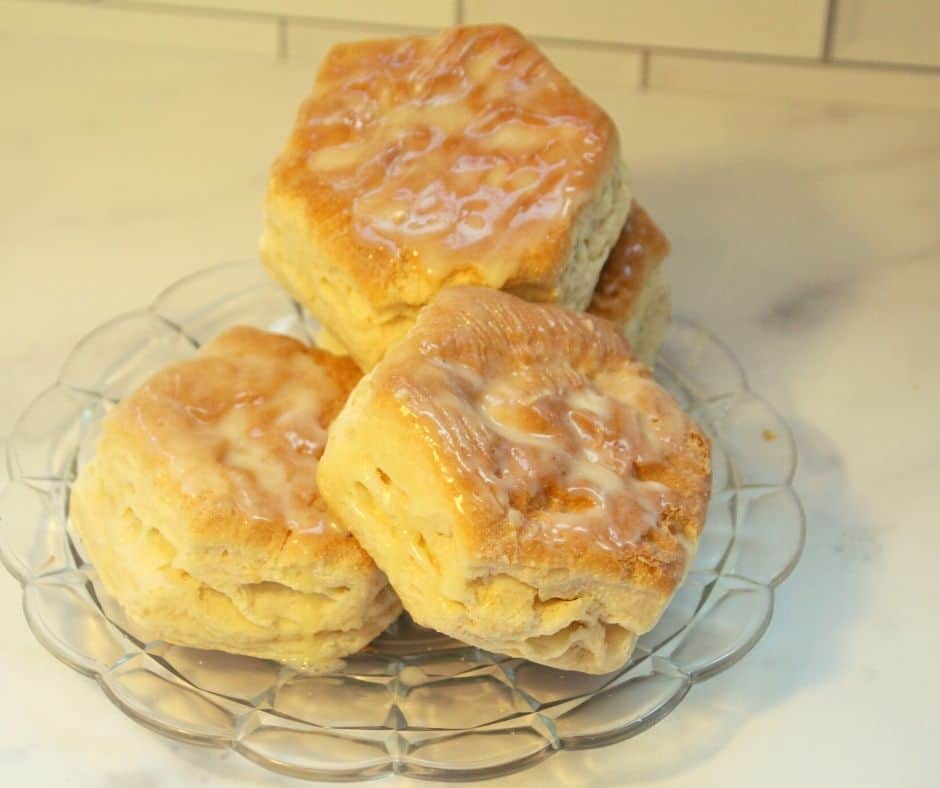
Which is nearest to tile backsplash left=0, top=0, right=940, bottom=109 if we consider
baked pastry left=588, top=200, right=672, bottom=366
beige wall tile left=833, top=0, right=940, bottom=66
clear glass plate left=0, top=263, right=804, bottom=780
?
beige wall tile left=833, top=0, right=940, bottom=66

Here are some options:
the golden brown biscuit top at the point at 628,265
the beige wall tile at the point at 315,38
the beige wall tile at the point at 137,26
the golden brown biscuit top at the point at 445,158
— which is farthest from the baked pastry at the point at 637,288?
the beige wall tile at the point at 137,26

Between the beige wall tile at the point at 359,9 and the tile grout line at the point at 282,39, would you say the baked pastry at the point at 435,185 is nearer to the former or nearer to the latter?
the beige wall tile at the point at 359,9

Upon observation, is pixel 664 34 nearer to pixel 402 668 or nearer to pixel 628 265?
pixel 628 265

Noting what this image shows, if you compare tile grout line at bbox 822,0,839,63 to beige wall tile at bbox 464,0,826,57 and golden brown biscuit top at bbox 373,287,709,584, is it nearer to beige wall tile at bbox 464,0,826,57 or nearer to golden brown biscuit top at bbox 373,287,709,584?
beige wall tile at bbox 464,0,826,57

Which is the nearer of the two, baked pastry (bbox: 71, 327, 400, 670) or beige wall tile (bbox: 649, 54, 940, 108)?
baked pastry (bbox: 71, 327, 400, 670)

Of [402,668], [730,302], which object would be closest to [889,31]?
[730,302]

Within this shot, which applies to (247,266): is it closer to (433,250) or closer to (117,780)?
(433,250)
